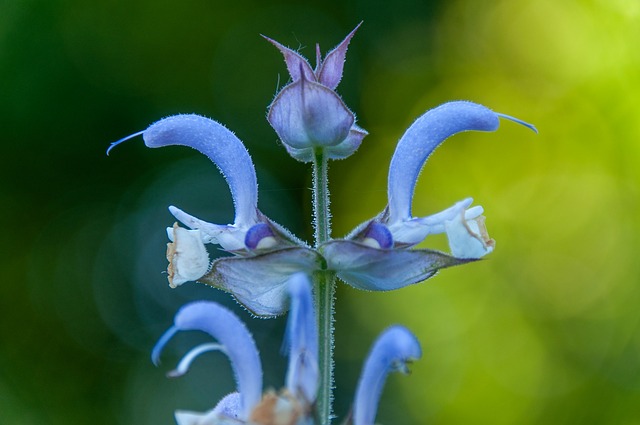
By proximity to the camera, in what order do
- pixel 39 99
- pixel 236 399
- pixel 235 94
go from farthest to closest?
pixel 235 94 < pixel 39 99 < pixel 236 399

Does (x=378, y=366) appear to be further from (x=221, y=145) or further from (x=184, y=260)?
(x=221, y=145)

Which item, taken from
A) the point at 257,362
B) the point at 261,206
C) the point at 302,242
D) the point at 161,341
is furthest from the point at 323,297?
the point at 261,206

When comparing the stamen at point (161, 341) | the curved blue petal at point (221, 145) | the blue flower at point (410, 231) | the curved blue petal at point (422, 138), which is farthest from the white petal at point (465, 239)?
the stamen at point (161, 341)

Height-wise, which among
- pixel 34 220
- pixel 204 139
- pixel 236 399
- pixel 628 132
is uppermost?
pixel 628 132

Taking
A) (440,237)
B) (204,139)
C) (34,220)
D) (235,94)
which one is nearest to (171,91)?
(235,94)

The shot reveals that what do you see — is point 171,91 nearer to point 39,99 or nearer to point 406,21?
point 39,99

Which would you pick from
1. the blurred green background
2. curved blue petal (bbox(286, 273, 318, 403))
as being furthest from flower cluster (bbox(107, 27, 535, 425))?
the blurred green background

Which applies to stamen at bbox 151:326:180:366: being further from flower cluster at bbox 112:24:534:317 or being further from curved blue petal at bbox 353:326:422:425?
curved blue petal at bbox 353:326:422:425

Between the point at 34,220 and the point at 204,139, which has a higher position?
the point at 34,220
